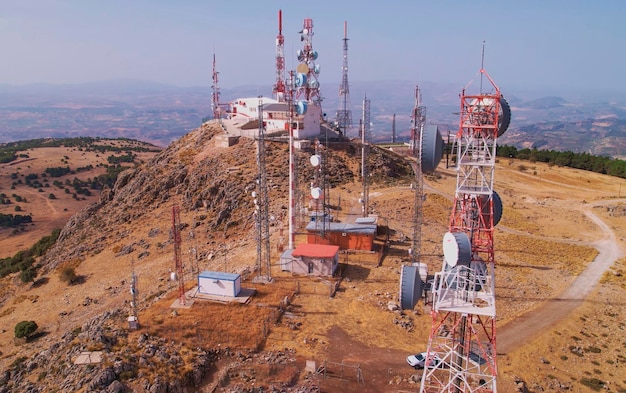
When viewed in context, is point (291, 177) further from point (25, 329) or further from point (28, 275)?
point (28, 275)

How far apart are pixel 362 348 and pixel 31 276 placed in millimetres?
41096

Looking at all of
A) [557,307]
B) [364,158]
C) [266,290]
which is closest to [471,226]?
[266,290]

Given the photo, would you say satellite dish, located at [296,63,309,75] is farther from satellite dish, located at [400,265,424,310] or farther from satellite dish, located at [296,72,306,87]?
satellite dish, located at [400,265,424,310]

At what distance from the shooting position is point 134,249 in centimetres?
4728

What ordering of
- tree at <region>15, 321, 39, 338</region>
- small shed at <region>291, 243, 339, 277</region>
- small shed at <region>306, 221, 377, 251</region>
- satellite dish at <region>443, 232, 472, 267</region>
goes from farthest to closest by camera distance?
small shed at <region>306, 221, 377, 251</region> → small shed at <region>291, 243, 339, 277</region> → tree at <region>15, 321, 39, 338</region> → satellite dish at <region>443, 232, 472, 267</region>

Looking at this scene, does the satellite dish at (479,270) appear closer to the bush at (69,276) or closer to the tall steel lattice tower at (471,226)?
the tall steel lattice tower at (471,226)

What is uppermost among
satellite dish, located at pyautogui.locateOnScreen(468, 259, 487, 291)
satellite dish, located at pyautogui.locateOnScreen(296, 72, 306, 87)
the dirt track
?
satellite dish, located at pyautogui.locateOnScreen(296, 72, 306, 87)

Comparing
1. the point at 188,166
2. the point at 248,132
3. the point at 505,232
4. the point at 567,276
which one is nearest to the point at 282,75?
the point at 248,132

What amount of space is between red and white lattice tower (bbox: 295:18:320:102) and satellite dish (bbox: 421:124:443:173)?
111ft

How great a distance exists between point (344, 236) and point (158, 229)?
22650 millimetres

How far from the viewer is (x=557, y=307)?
30641 millimetres

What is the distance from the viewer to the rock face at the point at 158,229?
861 inches

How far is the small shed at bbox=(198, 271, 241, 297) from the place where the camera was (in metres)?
28.9

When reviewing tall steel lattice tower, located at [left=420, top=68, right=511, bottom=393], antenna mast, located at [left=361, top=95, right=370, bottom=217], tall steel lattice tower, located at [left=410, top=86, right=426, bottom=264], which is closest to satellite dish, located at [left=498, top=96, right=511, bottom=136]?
tall steel lattice tower, located at [left=420, top=68, right=511, bottom=393]
